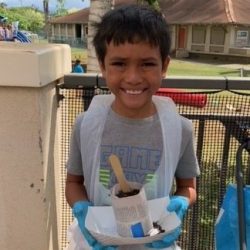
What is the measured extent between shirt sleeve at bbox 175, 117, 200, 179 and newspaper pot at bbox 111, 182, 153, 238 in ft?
1.03

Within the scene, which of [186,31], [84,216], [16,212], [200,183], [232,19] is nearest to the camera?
[84,216]

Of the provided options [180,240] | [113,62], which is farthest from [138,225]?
[180,240]

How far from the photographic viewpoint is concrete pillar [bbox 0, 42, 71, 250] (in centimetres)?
172

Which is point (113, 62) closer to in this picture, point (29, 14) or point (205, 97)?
point (205, 97)

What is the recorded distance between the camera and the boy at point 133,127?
56.6 inches

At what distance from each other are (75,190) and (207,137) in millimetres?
806

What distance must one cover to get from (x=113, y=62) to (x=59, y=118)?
0.75 meters

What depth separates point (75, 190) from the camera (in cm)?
167

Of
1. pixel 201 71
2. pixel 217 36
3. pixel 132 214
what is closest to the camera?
pixel 132 214

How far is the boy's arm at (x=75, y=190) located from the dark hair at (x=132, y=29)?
517 millimetres

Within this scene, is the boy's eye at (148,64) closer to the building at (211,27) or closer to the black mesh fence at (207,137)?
the black mesh fence at (207,137)

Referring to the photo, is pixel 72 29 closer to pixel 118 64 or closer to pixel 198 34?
pixel 198 34

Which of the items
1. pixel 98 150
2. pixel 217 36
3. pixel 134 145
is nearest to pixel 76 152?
pixel 98 150

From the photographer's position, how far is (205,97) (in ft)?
6.61
